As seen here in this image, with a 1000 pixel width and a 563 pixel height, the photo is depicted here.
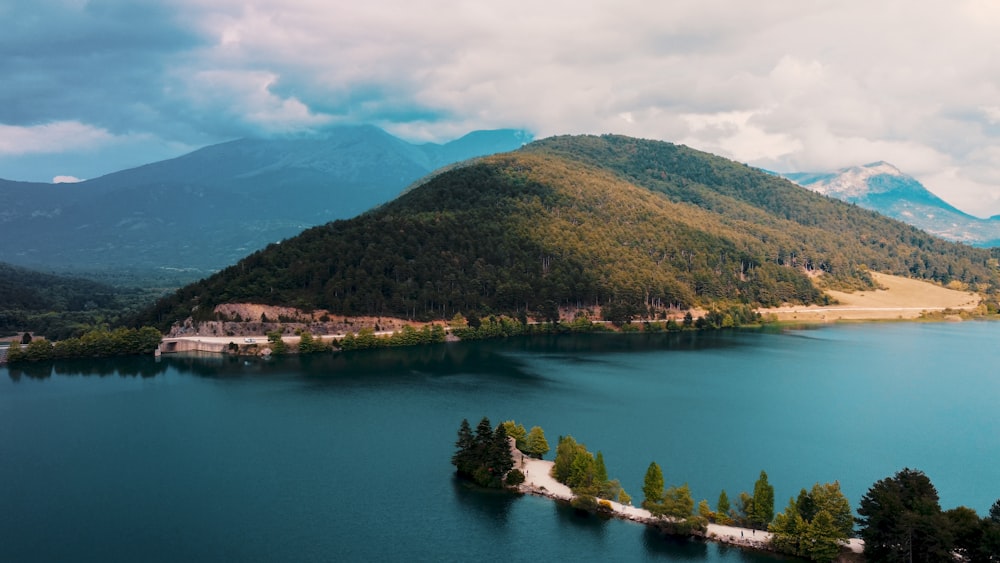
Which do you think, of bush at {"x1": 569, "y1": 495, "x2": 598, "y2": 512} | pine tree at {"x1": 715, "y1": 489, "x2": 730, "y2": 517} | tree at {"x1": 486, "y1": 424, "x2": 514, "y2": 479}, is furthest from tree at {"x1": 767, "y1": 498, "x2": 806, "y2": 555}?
tree at {"x1": 486, "y1": 424, "x2": 514, "y2": 479}

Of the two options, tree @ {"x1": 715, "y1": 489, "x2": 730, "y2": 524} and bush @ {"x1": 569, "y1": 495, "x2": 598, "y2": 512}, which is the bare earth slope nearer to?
tree @ {"x1": 715, "y1": 489, "x2": 730, "y2": 524}

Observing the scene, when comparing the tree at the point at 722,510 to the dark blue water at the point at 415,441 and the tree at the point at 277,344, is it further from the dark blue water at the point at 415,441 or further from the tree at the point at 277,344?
the tree at the point at 277,344

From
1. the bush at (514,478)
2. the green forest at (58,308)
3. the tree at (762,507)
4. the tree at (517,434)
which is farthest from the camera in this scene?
the green forest at (58,308)

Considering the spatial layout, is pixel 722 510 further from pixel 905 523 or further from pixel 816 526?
pixel 905 523

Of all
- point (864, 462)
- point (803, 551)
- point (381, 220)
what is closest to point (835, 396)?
point (864, 462)

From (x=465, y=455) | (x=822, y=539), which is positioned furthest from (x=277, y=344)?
(x=822, y=539)

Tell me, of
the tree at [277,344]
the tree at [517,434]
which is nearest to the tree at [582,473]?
the tree at [517,434]
